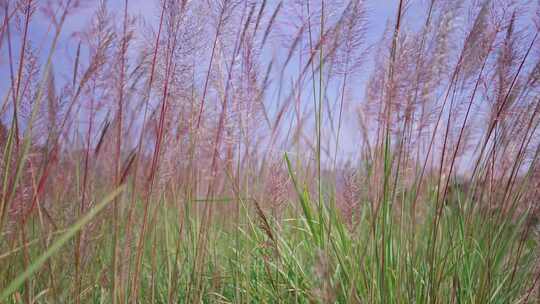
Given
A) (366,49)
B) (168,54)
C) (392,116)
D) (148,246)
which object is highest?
(366,49)

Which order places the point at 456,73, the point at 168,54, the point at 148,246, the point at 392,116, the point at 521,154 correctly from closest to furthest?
the point at 168,54 → the point at 392,116 → the point at 456,73 → the point at 521,154 → the point at 148,246

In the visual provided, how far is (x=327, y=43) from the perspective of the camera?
68.1 inches

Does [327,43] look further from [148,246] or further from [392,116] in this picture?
[148,246]

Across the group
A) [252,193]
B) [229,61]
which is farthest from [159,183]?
[252,193]

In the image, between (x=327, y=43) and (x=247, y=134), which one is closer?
(x=247, y=134)

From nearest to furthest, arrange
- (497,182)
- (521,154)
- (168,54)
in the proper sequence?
(168,54)
(521,154)
(497,182)

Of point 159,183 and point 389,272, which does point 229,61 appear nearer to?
point 159,183

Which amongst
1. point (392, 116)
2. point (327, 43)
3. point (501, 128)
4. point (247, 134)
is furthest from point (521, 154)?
point (247, 134)

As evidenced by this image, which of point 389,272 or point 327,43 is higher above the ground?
point 327,43

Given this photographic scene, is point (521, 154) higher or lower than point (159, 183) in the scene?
higher

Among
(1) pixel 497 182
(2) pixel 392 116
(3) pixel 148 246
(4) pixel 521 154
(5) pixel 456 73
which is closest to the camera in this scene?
(2) pixel 392 116

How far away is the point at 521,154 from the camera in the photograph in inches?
69.7

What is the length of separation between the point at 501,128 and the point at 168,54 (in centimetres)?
128

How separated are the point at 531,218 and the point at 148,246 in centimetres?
169
